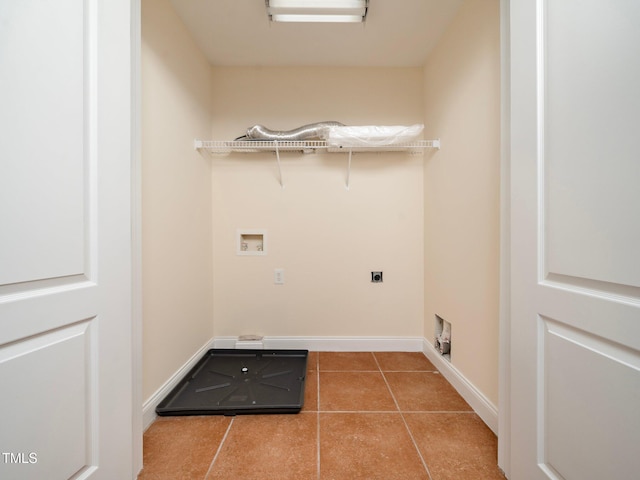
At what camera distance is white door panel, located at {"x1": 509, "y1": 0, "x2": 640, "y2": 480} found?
2.19 ft

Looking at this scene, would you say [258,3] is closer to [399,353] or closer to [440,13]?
[440,13]

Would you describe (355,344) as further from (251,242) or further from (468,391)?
(251,242)

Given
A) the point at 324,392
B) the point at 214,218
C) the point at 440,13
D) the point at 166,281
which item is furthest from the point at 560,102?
the point at 214,218

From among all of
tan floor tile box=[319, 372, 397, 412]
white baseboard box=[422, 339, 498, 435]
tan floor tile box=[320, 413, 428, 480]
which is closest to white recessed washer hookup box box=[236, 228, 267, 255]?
tan floor tile box=[319, 372, 397, 412]

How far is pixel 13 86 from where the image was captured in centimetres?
66

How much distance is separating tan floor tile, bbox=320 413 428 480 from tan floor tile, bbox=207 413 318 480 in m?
0.07

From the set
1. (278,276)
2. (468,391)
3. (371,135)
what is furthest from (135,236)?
(468,391)

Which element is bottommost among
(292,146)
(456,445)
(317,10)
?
(456,445)

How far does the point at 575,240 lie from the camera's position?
79 cm

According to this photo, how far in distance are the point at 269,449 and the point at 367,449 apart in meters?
0.45

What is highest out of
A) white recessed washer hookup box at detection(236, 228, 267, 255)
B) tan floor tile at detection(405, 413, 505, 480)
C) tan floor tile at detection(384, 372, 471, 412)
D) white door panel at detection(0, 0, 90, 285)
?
white door panel at detection(0, 0, 90, 285)

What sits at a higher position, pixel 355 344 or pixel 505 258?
pixel 505 258

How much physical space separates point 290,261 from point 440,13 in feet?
6.59

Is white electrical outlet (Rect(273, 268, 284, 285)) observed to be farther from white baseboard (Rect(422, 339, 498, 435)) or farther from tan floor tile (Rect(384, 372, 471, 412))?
white baseboard (Rect(422, 339, 498, 435))
